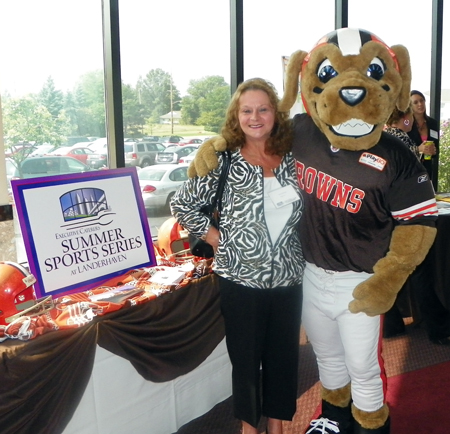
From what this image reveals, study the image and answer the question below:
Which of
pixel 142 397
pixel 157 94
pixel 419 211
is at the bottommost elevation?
pixel 142 397

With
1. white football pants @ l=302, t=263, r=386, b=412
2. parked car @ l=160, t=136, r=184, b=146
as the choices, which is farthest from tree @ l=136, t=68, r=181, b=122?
white football pants @ l=302, t=263, r=386, b=412

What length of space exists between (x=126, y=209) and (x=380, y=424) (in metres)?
1.25

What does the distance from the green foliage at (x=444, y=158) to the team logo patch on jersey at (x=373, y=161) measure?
12.1 feet

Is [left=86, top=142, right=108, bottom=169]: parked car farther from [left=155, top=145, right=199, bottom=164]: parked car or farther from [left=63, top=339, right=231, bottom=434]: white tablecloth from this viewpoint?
[left=63, top=339, right=231, bottom=434]: white tablecloth

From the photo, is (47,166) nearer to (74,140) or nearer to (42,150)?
(42,150)

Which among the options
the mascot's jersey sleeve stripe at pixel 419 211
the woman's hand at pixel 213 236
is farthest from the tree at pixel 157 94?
the mascot's jersey sleeve stripe at pixel 419 211

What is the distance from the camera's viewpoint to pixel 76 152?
2273 millimetres

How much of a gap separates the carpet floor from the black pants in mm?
375

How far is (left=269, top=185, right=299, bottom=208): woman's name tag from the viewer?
1572 mm

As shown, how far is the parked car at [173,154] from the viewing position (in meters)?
2.66

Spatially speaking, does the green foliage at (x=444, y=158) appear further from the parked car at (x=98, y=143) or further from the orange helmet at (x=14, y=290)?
the orange helmet at (x=14, y=290)

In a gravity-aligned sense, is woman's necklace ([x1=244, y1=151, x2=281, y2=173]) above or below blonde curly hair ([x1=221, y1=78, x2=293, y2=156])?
below

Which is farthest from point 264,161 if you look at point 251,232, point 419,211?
point 419,211

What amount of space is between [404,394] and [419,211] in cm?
115
